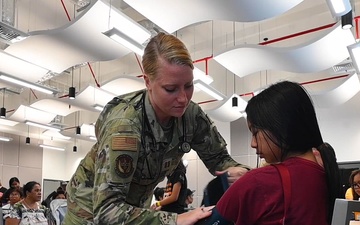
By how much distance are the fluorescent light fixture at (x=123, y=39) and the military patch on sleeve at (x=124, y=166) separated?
3697 millimetres

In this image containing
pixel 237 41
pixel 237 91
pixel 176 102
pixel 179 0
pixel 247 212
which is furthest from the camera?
pixel 237 91

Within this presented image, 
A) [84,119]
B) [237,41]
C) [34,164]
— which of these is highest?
[237,41]

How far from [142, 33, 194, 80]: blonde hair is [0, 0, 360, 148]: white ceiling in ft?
10.1

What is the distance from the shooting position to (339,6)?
409 centimetres

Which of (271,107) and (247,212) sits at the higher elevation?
(271,107)

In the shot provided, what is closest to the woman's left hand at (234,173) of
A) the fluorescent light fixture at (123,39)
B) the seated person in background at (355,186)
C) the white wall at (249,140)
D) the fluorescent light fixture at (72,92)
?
the fluorescent light fixture at (123,39)

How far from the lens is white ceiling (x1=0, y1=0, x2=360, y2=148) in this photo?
462cm

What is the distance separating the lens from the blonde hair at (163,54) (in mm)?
1270

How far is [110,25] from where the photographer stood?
4.86 meters

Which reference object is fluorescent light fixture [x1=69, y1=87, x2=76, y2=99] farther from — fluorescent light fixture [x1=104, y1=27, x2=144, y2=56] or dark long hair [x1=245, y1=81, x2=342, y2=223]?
dark long hair [x1=245, y1=81, x2=342, y2=223]

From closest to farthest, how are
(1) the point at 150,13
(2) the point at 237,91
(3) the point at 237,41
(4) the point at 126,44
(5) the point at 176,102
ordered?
(5) the point at 176,102
(1) the point at 150,13
(4) the point at 126,44
(3) the point at 237,41
(2) the point at 237,91

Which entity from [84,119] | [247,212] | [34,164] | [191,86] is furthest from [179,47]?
[34,164]

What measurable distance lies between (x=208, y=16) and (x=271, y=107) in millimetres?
3586

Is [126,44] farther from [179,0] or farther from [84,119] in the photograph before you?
[84,119]
